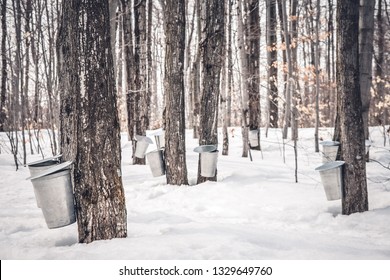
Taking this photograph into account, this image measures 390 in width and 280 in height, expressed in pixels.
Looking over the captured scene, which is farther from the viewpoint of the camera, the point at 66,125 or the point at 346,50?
the point at 346,50

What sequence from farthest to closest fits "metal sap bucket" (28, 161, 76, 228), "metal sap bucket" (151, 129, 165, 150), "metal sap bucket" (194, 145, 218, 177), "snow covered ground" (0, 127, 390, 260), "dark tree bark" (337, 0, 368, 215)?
"metal sap bucket" (151, 129, 165, 150)
"metal sap bucket" (194, 145, 218, 177)
"dark tree bark" (337, 0, 368, 215)
"metal sap bucket" (28, 161, 76, 228)
"snow covered ground" (0, 127, 390, 260)

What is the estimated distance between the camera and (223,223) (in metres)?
3.26

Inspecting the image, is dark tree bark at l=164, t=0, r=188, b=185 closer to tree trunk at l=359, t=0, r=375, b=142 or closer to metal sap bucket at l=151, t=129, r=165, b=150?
metal sap bucket at l=151, t=129, r=165, b=150

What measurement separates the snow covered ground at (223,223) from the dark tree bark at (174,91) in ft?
1.28

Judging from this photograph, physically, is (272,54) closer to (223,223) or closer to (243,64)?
(243,64)

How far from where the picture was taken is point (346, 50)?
3.26 meters

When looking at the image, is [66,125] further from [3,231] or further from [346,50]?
[346,50]

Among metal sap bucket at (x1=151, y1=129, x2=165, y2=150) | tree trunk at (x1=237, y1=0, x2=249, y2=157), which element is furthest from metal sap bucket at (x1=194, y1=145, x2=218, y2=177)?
tree trunk at (x1=237, y1=0, x2=249, y2=157)

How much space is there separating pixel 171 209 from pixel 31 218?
1720 mm

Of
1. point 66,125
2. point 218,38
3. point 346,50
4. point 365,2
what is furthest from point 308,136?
point 66,125

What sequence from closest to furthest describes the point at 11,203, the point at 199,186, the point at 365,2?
the point at 11,203 < the point at 199,186 < the point at 365,2

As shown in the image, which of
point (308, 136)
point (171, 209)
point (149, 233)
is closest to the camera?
point (149, 233)

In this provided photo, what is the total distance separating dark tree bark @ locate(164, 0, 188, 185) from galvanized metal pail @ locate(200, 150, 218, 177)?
354 mm

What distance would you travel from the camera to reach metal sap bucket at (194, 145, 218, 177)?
480 centimetres
